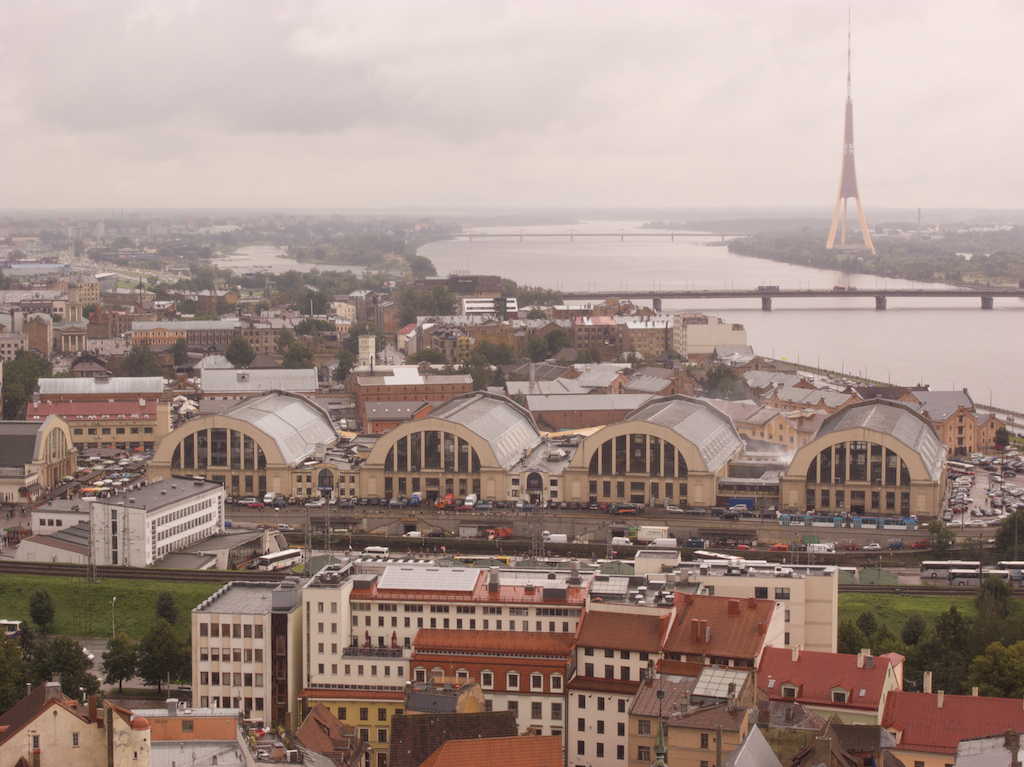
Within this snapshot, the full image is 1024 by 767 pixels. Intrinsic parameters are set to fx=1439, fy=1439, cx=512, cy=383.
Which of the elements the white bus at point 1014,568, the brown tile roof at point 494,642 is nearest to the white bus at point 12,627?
the brown tile roof at point 494,642

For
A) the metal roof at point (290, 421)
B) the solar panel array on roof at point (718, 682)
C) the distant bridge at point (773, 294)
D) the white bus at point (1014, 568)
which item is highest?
the distant bridge at point (773, 294)

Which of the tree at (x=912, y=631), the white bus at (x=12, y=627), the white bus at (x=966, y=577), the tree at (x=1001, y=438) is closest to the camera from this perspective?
the tree at (x=912, y=631)

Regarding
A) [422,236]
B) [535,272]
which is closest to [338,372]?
[535,272]

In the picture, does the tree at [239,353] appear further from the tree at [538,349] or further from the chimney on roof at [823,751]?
the chimney on roof at [823,751]

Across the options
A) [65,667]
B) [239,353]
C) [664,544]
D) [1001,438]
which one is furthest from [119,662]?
[239,353]

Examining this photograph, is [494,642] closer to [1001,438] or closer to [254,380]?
[1001,438]

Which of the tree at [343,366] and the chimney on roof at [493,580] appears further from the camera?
the tree at [343,366]

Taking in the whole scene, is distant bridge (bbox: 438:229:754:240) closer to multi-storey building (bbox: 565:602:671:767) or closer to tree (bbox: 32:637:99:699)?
tree (bbox: 32:637:99:699)
